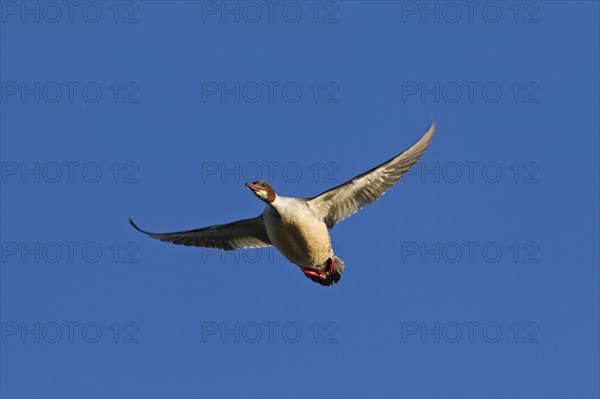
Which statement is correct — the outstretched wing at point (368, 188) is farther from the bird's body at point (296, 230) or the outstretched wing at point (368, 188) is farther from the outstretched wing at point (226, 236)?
the outstretched wing at point (226, 236)

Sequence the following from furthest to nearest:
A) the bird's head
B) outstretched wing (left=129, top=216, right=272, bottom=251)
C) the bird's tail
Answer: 1. outstretched wing (left=129, top=216, right=272, bottom=251)
2. the bird's tail
3. the bird's head

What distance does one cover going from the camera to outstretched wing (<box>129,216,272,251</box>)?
68.9ft

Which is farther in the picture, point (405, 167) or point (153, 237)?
point (153, 237)

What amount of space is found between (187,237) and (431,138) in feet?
14.7

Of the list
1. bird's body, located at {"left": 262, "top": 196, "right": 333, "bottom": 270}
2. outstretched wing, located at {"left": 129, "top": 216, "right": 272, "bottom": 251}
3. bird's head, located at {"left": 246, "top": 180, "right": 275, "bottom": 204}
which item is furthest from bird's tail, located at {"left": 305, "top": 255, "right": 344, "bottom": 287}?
bird's head, located at {"left": 246, "top": 180, "right": 275, "bottom": 204}

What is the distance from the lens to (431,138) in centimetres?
2041

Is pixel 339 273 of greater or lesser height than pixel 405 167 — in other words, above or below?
below

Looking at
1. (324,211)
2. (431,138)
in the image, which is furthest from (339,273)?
(431,138)

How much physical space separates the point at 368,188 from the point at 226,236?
2753 millimetres

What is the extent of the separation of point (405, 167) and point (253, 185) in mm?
2542

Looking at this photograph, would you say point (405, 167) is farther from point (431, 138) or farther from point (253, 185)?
point (253, 185)

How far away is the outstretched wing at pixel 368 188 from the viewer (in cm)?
1997

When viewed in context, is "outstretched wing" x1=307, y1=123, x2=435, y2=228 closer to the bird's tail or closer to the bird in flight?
the bird in flight

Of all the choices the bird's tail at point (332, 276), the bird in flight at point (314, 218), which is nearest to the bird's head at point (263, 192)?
the bird in flight at point (314, 218)
